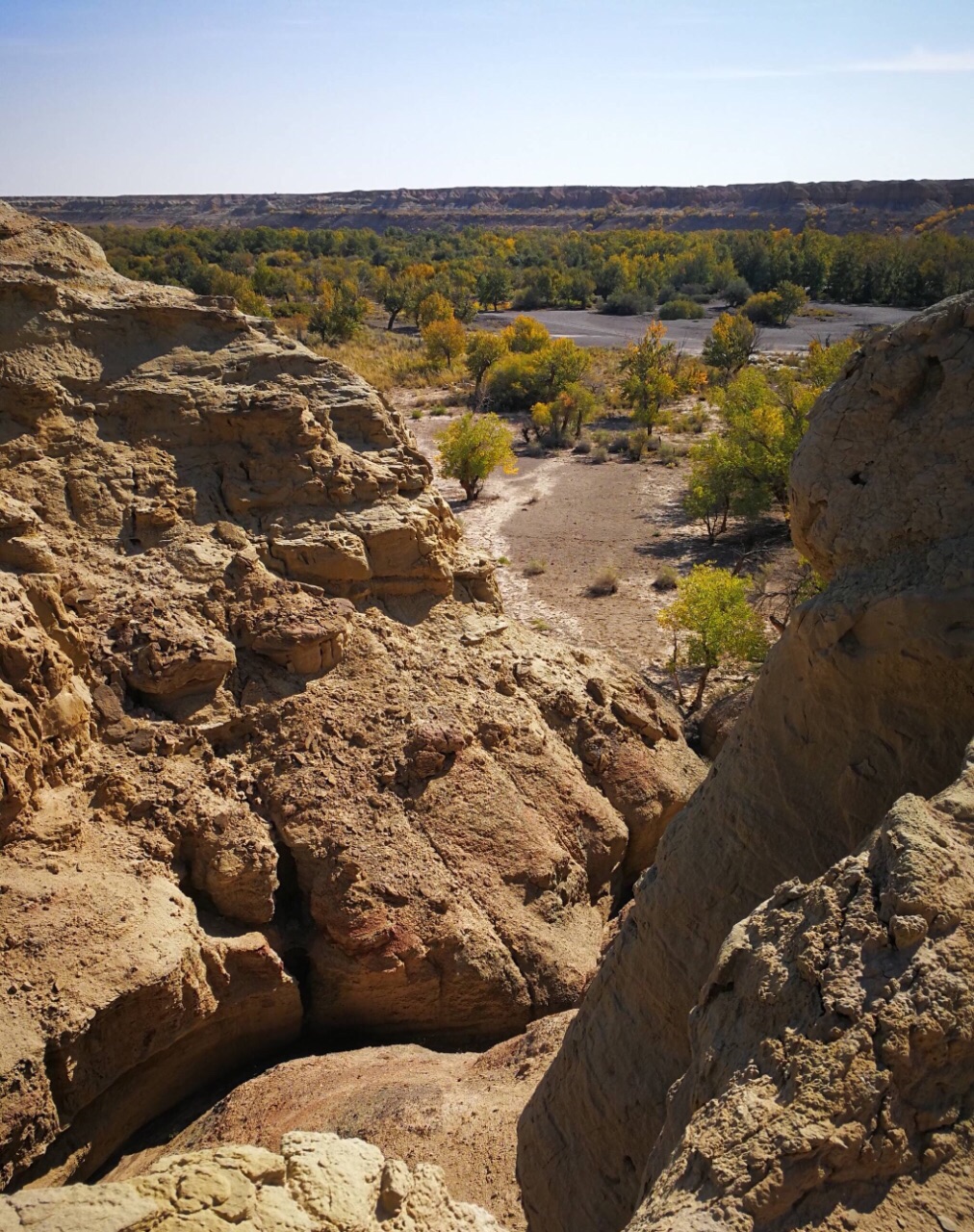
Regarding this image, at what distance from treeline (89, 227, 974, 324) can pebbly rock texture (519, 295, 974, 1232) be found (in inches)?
1813

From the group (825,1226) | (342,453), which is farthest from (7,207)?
(825,1226)

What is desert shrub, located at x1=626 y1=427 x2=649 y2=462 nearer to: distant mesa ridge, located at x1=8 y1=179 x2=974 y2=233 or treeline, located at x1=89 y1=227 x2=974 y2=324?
treeline, located at x1=89 y1=227 x2=974 y2=324

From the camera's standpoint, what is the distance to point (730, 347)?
44000 millimetres

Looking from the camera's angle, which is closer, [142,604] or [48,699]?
[48,699]

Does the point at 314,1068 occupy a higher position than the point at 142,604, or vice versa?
the point at 142,604

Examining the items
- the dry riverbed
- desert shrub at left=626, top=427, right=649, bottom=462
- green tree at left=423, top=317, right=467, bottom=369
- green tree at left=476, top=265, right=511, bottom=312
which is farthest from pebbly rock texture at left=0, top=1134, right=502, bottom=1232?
green tree at left=476, top=265, right=511, bottom=312

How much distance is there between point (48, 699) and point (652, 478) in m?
26.2

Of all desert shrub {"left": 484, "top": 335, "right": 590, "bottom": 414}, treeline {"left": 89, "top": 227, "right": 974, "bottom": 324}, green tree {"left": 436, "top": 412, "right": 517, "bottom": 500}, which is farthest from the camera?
treeline {"left": 89, "top": 227, "right": 974, "bottom": 324}

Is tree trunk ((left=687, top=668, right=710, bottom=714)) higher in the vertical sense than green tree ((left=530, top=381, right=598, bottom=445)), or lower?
lower

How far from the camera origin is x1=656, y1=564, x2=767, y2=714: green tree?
14.9 metres

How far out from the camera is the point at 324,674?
8750 millimetres

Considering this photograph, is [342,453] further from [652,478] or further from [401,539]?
[652,478]

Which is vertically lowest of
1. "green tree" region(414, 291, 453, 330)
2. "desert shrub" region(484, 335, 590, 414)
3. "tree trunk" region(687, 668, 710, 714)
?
"tree trunk" region(687, 668, 710, 714)

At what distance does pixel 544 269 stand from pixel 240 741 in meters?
74.4
